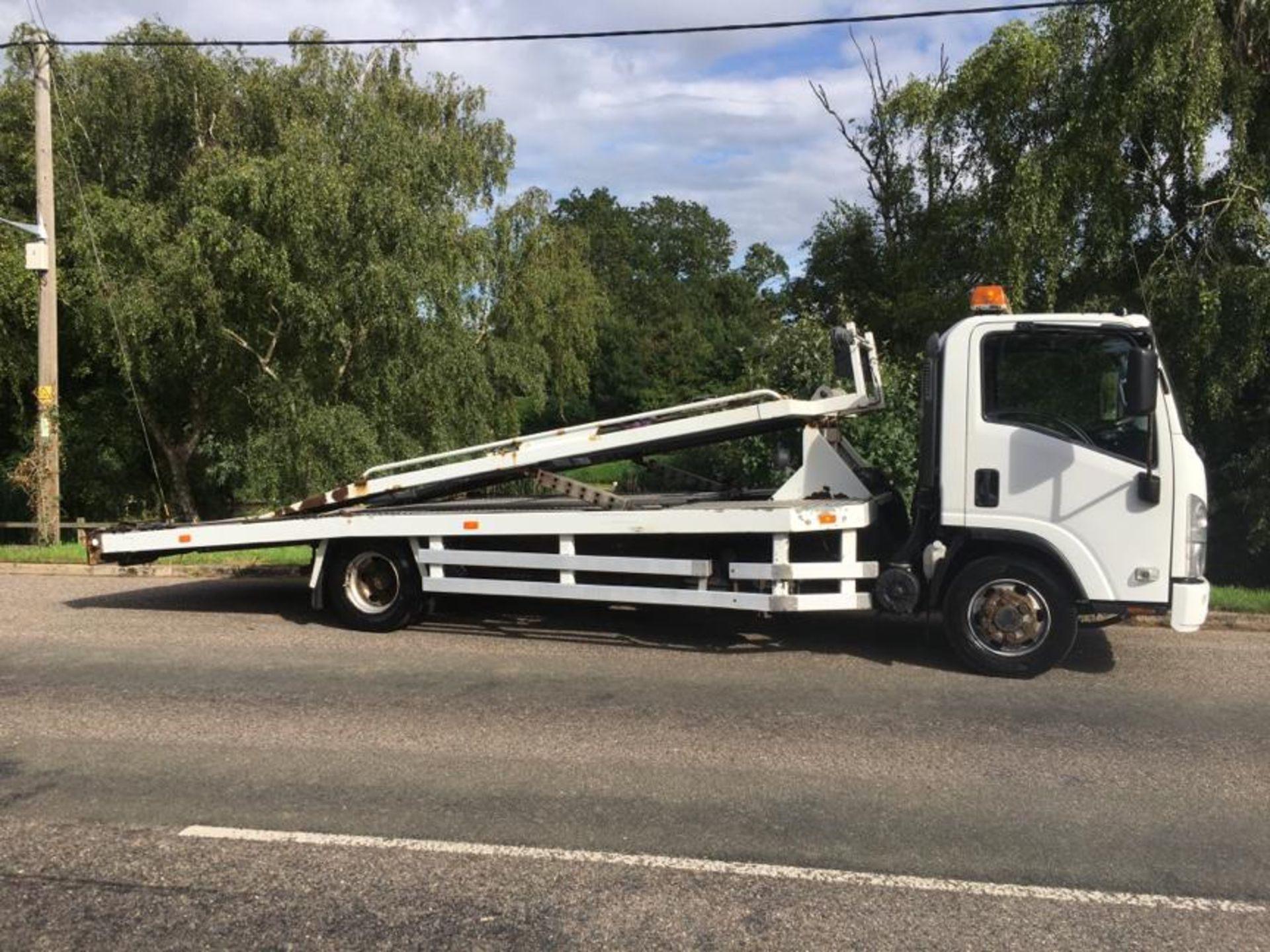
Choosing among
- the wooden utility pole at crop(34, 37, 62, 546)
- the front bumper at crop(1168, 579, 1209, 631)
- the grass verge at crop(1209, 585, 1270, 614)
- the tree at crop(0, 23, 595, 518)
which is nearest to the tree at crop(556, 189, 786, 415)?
the tree at crop(0, 23, 595, 518)

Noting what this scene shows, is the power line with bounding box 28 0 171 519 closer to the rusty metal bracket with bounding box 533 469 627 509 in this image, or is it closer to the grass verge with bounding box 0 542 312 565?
the grass verge with bounding box 0 542 312 565

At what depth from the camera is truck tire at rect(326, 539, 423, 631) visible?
8727 millimetres

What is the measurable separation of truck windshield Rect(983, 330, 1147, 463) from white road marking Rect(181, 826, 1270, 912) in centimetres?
375

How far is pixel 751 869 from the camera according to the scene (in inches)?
158

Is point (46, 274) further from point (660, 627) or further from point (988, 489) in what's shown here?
point (988, 489)

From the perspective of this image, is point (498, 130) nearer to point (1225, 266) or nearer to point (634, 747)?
point (1225, 266)

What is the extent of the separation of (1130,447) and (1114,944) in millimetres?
4195

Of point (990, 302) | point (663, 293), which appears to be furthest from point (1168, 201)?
point (663, 293)

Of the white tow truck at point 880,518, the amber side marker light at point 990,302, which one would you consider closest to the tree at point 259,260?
the white tow truck at point 880,518

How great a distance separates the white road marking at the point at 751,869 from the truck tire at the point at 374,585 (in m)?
4.33

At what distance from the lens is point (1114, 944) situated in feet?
11.3

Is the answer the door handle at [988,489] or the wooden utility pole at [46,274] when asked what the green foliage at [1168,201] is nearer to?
the door handle at [988,489]

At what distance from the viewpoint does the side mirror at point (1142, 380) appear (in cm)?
640

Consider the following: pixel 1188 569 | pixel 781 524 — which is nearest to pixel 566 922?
pixel 781 524
